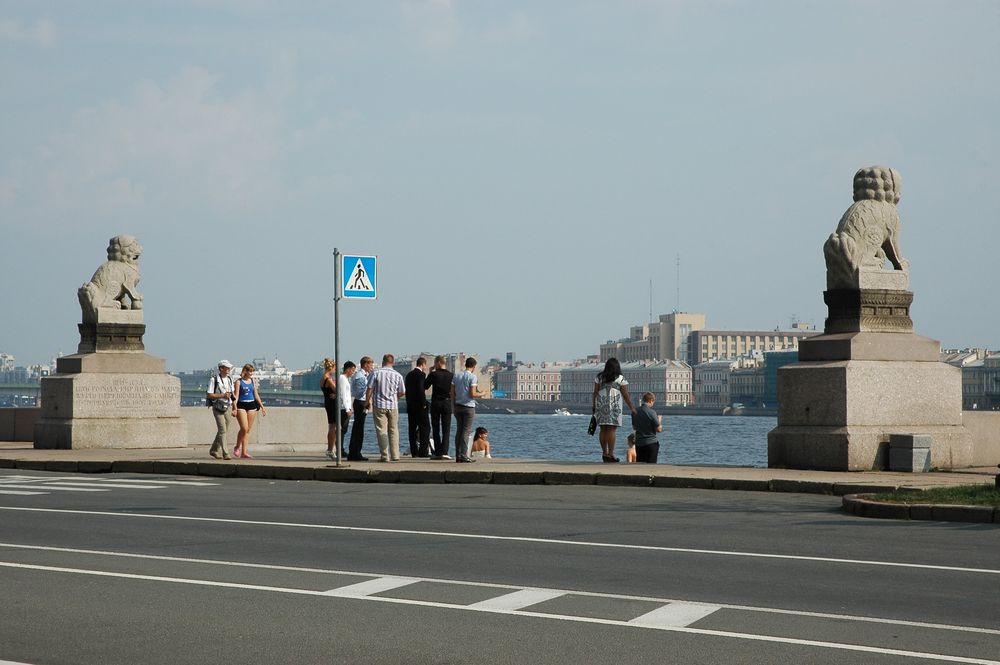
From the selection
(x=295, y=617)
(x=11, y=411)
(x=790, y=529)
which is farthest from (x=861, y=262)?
(x=11, y=411)

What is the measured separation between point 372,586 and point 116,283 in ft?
66.3

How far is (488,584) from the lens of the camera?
9867 millimetres

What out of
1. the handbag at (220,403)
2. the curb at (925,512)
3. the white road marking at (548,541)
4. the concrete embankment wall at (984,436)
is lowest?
the white road marking at (548,541)

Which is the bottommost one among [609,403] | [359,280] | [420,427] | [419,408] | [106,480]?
[106,480]

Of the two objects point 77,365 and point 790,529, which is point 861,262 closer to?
point 790,529

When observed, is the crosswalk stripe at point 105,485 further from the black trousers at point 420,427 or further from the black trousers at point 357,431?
the black trousers at point 420,427

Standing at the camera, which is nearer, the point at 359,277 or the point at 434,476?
the point at 434,476

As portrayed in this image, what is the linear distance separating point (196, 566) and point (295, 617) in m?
2.42

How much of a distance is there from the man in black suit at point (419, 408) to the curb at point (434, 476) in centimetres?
413

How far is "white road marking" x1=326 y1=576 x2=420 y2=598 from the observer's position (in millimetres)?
9438

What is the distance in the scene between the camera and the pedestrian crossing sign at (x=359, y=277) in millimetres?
21562

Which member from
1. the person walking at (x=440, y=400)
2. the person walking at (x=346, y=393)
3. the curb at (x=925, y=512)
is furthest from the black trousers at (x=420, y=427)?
the curb at (x=925, y=512)

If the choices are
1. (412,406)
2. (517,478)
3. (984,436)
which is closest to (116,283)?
(412,406)

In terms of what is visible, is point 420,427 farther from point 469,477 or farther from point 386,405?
point 469,477
